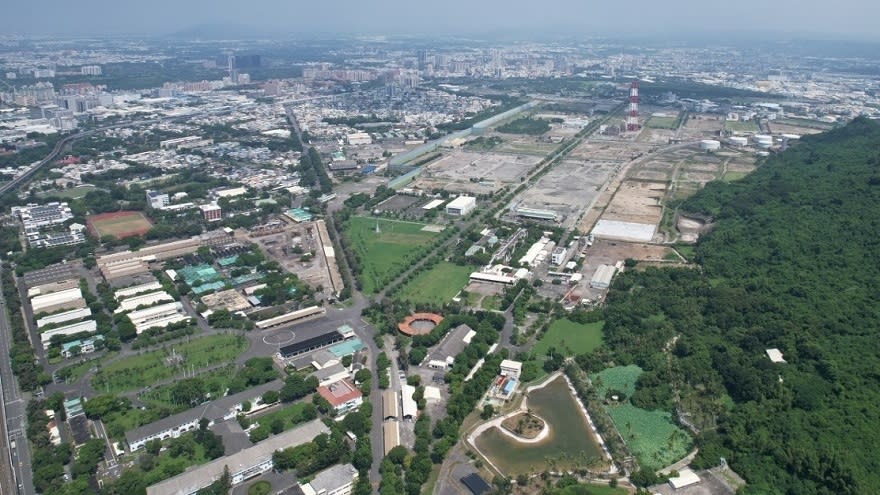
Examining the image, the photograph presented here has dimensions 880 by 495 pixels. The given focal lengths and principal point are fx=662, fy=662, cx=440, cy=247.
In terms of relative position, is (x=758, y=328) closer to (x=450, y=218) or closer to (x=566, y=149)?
(x=450, y=218)

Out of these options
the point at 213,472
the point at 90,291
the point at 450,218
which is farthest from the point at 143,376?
the point at 450,218

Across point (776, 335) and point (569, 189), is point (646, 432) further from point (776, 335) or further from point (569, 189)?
point (569, 189)

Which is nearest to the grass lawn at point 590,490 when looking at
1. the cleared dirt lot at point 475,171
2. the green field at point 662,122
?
the cleared dirt lot at point 475,171

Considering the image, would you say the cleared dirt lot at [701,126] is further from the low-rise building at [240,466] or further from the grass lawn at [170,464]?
the grass lawn at [170,464]

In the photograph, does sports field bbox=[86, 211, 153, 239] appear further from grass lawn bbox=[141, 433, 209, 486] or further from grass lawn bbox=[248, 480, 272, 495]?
grass lawn bbox=[248, 480, 272, 495]

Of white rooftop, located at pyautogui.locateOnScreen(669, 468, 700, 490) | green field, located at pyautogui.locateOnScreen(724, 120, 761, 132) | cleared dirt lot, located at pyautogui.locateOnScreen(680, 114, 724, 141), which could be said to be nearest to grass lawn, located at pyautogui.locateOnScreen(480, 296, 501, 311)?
white rooftop, located at pyautogui.locateOnScreen(669, 468, 700, 490)

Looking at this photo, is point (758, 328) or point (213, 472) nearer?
point (213, 472)
